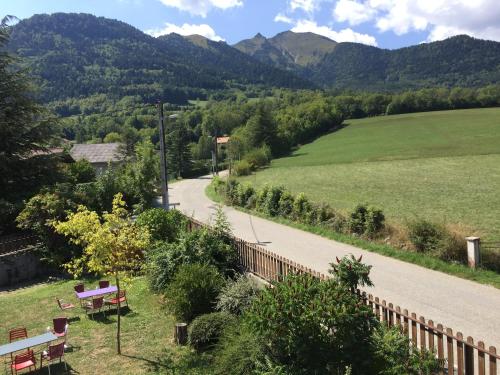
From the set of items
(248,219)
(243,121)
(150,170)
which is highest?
(243,121)

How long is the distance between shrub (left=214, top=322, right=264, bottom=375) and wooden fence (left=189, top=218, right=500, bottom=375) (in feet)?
3.94

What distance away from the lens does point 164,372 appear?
8.53 m

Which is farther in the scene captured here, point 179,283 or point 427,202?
point 427,202

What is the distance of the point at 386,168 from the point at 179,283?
45248 mm

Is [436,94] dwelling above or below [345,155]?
above

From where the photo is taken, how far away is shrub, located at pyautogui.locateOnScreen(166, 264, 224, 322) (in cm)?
1034

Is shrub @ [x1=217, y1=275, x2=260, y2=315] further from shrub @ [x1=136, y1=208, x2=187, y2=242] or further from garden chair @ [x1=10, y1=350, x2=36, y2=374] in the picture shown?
shrub @ [x1=136, y1=208, x2=187, y2=242]

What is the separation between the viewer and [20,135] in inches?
840

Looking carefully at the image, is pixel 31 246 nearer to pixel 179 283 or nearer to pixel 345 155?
pixel 179 283

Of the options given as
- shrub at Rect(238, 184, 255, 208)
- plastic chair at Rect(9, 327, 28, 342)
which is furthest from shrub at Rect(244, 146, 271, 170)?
plastic chair at Rect(9, 327, 28, 342)

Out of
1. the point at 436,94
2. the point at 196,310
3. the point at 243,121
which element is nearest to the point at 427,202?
the point at 196,310

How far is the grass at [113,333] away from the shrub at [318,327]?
284 centimetres

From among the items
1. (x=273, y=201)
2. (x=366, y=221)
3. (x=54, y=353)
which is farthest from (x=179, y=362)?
(x=273, y=201)

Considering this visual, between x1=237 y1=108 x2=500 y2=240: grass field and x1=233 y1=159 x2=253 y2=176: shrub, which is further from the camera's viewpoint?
x1=233 y1=159 x2=253 y2=176: shrub
